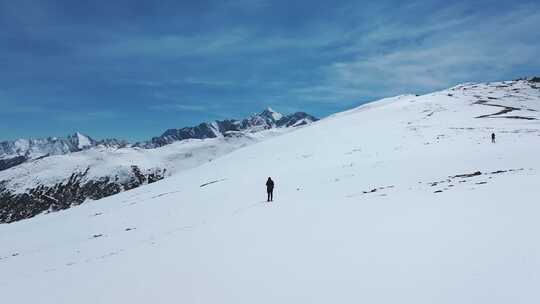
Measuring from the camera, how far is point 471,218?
1266 centimetres

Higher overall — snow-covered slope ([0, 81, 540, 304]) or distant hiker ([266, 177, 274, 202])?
distant hiker ([266, 177, 274, 202])

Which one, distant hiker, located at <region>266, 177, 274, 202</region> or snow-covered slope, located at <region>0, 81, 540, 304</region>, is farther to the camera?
distant hiker, located at <region>266, 177, 274, 202</region>

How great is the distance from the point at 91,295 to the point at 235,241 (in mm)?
5426

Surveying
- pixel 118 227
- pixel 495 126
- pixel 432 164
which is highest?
pixel 495 126

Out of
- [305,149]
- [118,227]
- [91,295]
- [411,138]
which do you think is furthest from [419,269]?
[305,149]

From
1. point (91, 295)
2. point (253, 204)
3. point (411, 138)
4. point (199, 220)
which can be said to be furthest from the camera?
point (411, 138)

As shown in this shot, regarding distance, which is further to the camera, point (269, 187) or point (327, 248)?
point (269, 187)

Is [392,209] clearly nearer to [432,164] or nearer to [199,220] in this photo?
[199,220]

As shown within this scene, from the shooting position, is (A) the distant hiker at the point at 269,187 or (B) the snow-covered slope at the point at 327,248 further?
(A) the distant hiker at the point at 269,187

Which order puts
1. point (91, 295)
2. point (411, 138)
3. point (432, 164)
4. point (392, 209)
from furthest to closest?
point (411, 138) < point (432, 164) < point (392, 209) < point (91, 295)

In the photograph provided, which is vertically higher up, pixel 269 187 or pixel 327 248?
pixel 269 187

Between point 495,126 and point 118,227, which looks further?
point 495,126

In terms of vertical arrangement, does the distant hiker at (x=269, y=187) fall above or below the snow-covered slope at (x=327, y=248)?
above

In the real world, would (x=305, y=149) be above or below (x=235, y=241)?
above
